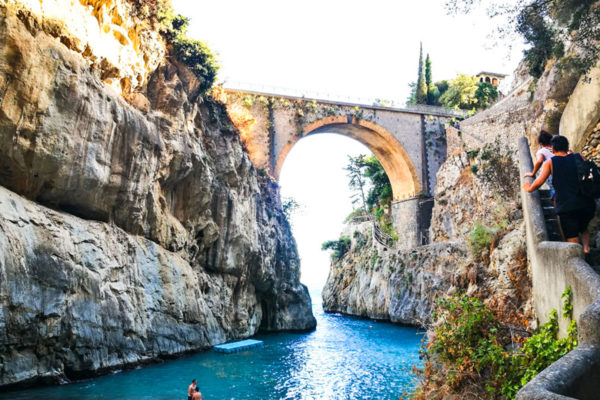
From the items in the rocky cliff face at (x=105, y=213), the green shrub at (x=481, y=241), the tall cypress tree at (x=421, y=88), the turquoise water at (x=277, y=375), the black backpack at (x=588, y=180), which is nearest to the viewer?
the black backpack at (x=588, y=180)

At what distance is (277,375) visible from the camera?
14.5 meters

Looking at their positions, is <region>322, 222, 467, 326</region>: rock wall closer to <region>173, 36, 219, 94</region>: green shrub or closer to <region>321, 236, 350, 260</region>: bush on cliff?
<region>321, 236, 350, 260</region>: bush on cliff

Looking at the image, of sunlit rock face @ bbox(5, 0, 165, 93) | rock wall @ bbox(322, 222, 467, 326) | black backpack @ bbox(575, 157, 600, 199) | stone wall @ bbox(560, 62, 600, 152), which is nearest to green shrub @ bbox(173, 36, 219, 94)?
sunlit rock face @ bbox(5, 0, 165, 93)

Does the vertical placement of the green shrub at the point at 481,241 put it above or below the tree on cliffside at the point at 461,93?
below

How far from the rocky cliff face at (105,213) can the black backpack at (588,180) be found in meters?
10.9

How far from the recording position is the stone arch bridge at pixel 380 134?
28.3 m

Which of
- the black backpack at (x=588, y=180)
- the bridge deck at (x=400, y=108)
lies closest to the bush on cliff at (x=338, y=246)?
the bridge deck at (x=400, y=108)

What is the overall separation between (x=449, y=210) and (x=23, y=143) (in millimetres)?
24093

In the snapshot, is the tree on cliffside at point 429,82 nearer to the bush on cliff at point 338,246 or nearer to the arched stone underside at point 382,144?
the arched stone underside at point 382,144

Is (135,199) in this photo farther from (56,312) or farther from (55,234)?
(56,312)

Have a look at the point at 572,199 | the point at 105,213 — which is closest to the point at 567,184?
the point at 572,199

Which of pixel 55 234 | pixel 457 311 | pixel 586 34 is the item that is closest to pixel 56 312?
Result: pixel 55 234

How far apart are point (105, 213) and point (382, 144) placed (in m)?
23.7

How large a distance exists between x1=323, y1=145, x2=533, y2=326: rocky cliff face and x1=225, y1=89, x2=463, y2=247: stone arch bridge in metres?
3.13
